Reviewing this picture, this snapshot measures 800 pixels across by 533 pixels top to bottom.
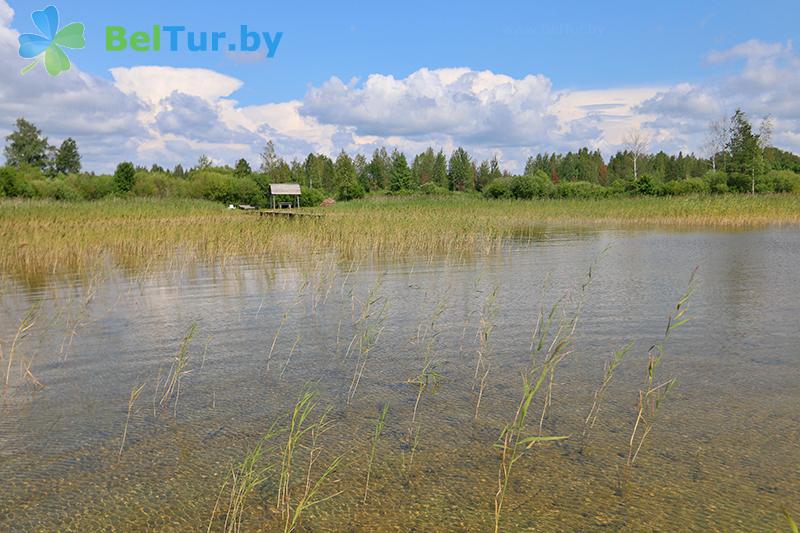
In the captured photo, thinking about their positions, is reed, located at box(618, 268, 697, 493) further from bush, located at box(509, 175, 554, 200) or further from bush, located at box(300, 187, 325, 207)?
bush, located at box(300, 187, 325, 207)

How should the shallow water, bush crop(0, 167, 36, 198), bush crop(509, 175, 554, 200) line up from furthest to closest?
1. bush crop(509, 175, 554, 200)
2. bush crop(0, 167, 36, 198)
3. the shallow water

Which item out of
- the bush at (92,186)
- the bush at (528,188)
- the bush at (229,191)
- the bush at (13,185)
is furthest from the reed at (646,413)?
the bush at (92,186)

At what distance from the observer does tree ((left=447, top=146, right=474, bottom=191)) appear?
251 ft

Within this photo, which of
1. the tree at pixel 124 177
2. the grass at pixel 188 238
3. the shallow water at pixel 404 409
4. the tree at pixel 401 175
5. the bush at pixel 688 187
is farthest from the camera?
the tree at pixel 401 175

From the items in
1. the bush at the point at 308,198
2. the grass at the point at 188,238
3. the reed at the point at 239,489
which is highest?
the bush at the point at 308,198

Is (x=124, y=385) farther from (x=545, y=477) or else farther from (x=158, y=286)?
(x=158, y=286)

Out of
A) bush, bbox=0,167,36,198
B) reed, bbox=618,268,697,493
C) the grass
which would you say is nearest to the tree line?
bush, bbox=0,167,36,198

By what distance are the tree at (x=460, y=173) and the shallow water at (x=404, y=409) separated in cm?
6748

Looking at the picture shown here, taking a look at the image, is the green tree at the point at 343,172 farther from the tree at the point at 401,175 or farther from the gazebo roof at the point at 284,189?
the gazebo roof at the point at 284,189

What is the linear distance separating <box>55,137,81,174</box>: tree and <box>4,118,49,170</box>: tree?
2.28 meters

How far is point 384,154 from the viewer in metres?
82.4

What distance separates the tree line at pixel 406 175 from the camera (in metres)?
47.9

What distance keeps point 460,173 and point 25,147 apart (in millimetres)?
55312

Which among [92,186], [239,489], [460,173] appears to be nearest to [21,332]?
[239,489]
